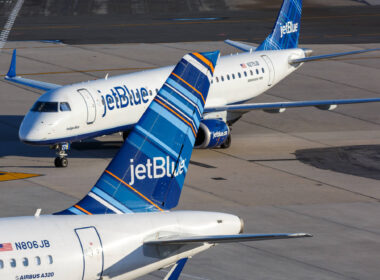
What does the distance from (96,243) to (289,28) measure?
33.8 meters

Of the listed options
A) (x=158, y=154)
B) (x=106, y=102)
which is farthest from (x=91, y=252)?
(x=106, y=102)

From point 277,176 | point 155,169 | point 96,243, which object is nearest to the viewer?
point 96,243

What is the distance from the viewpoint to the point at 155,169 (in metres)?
18.7

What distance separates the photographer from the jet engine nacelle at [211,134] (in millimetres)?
38312

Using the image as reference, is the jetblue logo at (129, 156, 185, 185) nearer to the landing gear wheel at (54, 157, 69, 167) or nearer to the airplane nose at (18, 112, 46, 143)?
the airplane nose at (18, 112, 46, 143)

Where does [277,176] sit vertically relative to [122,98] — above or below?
below

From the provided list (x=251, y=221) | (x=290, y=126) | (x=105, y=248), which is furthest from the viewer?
(x=290, y=126)

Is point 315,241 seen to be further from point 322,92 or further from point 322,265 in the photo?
point 322,92

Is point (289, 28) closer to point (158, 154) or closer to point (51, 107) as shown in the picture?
point (51, 107)

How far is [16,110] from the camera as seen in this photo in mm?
46719

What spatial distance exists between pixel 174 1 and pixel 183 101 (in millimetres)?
67723

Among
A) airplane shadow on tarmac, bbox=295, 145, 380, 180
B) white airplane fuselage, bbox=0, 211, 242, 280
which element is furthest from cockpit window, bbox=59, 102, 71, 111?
white airplane fuselage, bbox=0, 211, 242, 280

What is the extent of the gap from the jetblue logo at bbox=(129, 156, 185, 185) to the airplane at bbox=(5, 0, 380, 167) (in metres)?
17.2

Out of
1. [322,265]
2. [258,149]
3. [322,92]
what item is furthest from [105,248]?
[322,92]
